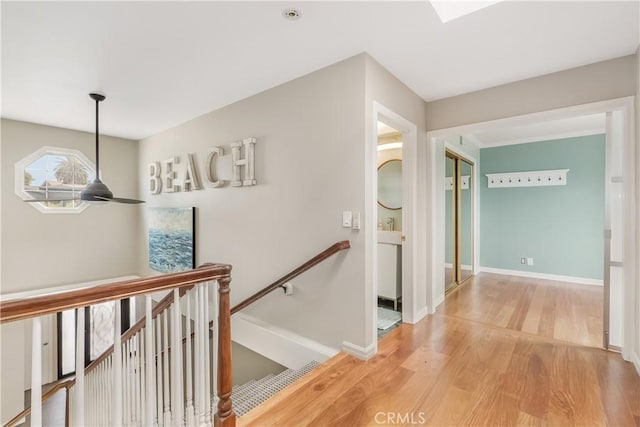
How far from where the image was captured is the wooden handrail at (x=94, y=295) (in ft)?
2.99

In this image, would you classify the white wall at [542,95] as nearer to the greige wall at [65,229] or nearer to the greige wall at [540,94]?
the greige wall at [540,94]

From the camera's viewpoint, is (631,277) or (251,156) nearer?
(631,277)

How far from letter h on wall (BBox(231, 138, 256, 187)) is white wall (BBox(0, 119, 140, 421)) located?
9.79ft

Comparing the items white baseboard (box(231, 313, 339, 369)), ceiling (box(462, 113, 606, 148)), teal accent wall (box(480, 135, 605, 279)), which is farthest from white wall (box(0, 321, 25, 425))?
teal accent wall (box(480, 135, 605, 279))

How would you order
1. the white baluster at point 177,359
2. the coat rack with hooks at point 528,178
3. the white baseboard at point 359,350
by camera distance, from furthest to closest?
the coat rack with hooks at point 528,178
the white baseboard at point 359,350
the white baluster at point 177,359

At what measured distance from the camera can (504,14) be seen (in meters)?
1.90

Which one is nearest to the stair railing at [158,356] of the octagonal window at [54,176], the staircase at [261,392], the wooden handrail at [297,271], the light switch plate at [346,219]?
the staircase at [261,392]

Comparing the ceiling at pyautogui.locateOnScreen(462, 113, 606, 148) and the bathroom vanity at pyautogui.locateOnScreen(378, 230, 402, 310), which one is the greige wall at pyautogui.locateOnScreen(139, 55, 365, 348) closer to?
the bathroom vanity at pyautogui.locateOnScreen(378, 230, 402, 310)

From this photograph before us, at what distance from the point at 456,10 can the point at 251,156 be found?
216 centimetres

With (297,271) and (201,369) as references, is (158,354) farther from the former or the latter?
(297,271)

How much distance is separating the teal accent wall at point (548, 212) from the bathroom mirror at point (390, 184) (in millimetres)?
2341

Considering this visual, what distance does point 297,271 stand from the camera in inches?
103

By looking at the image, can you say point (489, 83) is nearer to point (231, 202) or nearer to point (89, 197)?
point (231, 202)

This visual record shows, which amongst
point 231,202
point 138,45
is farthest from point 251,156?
point 138,45
